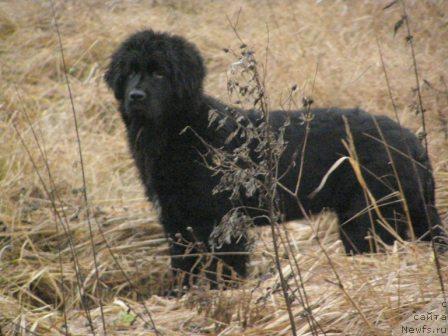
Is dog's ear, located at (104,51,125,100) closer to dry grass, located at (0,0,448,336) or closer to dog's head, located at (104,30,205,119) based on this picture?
dog's head, located at (104,30,205,119)

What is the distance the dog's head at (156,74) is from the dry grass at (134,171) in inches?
28.4

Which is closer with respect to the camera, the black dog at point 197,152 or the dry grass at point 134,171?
the dry grass at point 134,171

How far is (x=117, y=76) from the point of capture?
5.07 m

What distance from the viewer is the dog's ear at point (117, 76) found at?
5.07m

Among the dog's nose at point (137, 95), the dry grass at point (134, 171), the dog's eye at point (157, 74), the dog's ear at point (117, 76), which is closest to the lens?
the dry grass at point (134, 171)

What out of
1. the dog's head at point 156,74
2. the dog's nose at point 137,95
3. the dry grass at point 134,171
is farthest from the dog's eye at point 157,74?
the dry grass at point 134,171

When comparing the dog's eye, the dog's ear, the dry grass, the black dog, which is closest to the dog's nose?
the black dog

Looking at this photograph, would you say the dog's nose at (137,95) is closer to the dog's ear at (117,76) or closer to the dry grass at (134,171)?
the dog's ear at (117,76)

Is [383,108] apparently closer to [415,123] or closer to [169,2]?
[415,123]

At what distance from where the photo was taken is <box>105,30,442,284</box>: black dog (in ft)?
15.9

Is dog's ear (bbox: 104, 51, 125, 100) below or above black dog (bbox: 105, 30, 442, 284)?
above

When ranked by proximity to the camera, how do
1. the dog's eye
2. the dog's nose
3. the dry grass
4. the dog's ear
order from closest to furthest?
the dry grass
the dog's nose
the dog's eye
the dog's ear

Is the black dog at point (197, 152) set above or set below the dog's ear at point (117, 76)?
below

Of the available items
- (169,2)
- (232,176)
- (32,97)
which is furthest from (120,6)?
(232,176)
